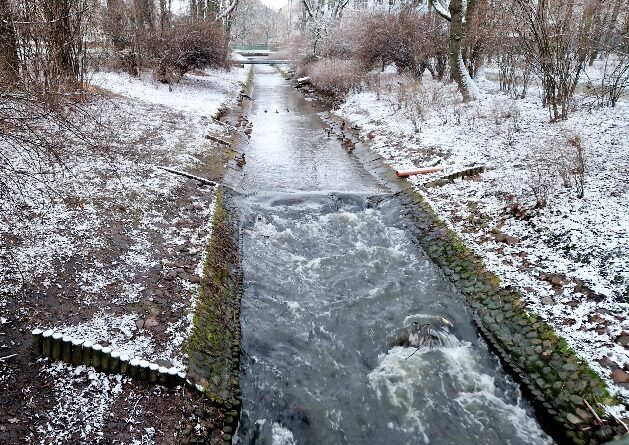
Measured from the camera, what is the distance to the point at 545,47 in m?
11.3

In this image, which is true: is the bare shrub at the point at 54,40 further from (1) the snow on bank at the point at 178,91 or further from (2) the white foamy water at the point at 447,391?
(2) the white foamy water at the point at 447,391

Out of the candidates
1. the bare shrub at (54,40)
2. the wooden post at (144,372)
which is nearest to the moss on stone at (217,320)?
the wooden post at (144,372)

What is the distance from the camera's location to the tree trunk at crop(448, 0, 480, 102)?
49.8 ft

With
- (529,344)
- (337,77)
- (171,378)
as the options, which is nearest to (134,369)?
(171,378)

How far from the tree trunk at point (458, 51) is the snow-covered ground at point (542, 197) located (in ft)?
1.65

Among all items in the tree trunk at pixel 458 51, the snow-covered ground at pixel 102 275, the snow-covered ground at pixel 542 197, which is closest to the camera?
the snow-covered ground at pixel 102 275

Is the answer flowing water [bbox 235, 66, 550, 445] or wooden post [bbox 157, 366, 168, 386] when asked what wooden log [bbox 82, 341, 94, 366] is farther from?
flowing water [bbox 235, 66, 550, 445]

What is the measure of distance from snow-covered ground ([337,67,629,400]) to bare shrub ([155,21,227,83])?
10.0 meters

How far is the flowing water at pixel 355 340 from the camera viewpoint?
493 centimetres

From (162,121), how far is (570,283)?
474 inches

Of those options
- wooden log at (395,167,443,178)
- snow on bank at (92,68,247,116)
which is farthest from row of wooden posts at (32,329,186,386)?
snow on bank at (92,68,247,116)

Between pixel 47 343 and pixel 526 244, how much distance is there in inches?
261

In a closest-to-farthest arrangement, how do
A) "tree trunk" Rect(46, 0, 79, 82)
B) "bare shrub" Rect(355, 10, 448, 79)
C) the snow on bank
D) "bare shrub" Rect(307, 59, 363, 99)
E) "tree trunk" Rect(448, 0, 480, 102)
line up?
"tree trunk" Rect(46, 0, 79, 82) < "tree trunk" Rect(448, 0, 480, 102) < the snow on bank < "bare shrub" Rect(355, 10, 448, 79) < "bare shrub" Rect(307, 59, 363, 99)

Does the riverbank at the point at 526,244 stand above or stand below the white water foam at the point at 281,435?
above
